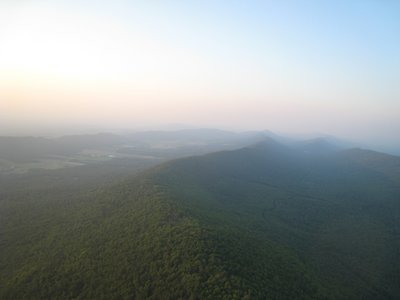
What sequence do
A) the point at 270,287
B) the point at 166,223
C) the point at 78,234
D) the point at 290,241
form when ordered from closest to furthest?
→ the point at 270,287
the point at 166,223
the point at 78,234
the point at 290,241

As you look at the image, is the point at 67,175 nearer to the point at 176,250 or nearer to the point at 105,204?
the point at 105,204

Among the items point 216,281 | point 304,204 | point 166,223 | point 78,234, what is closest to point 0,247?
point 78,234

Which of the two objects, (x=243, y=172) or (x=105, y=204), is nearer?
(x=105, y=204)

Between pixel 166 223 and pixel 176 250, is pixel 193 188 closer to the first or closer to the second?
pixel 166 223

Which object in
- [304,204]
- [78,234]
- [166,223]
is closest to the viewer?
[166,223]

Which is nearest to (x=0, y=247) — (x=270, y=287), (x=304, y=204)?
(x=270, y=287)

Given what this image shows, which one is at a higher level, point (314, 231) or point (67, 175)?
point (67, 175)

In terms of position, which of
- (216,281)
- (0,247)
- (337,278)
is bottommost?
(337,278)
